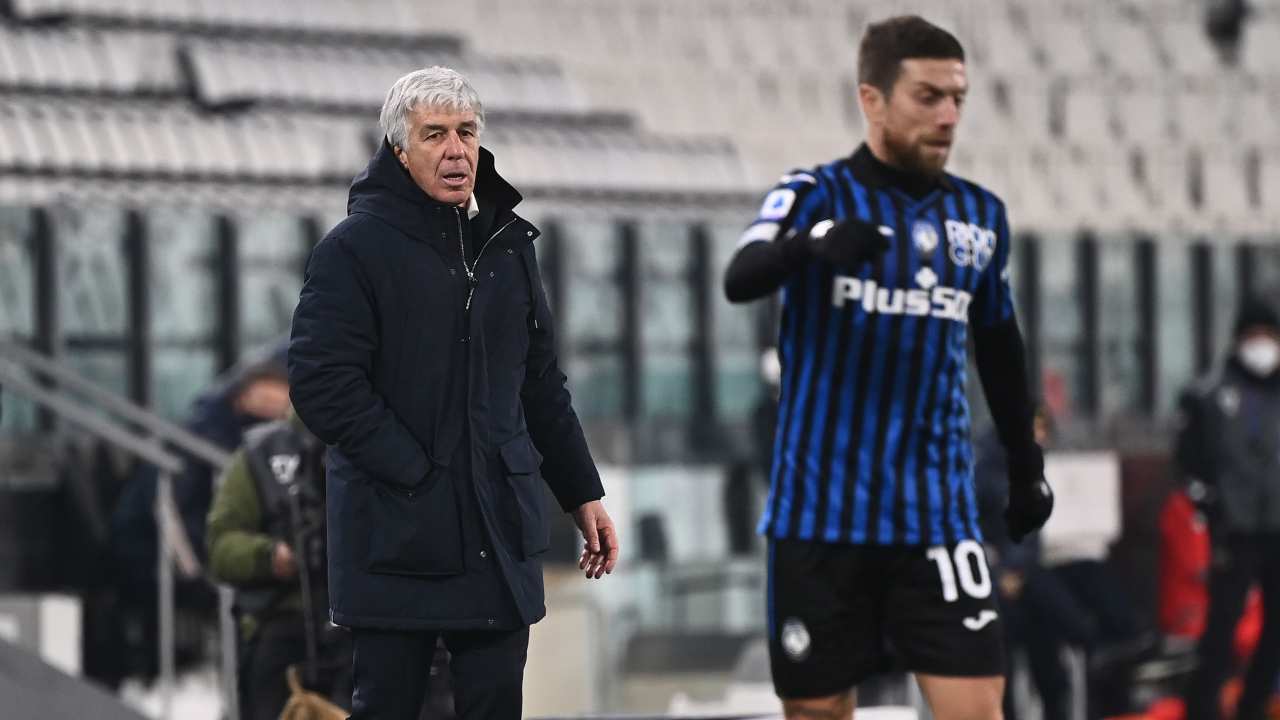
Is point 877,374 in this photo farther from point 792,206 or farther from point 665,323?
point 665,323

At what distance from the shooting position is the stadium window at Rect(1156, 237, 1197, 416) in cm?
2714

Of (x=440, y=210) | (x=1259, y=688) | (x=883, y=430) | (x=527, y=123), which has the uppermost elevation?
(x=527, y=123)

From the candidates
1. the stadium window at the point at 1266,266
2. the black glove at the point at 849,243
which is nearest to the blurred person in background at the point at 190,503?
the black glove at the point at 849,243

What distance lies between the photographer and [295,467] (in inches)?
290

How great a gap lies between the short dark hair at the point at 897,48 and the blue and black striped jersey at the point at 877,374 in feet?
0.67

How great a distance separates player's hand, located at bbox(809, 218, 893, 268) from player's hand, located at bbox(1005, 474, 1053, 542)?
2.48ft

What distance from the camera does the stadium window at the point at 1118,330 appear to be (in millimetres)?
26781

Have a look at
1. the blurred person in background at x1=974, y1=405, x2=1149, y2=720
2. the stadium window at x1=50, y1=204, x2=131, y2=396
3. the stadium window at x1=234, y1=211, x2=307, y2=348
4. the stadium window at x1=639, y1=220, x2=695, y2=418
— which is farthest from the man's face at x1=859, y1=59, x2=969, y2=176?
the stadium window at x1=639, y1=220, x2=695, y2=418

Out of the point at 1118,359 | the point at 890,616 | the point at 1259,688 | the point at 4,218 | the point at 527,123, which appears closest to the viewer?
the point at 890,616

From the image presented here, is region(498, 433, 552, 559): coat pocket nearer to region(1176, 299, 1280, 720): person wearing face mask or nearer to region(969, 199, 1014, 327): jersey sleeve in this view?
region(969, 199, 1014, 327): jersey sleeve

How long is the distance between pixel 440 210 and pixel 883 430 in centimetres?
128

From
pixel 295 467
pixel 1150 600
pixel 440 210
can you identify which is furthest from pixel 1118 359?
pixel 440 210

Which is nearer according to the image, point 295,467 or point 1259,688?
point 295,467

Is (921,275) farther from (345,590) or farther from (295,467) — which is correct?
(295,467)
